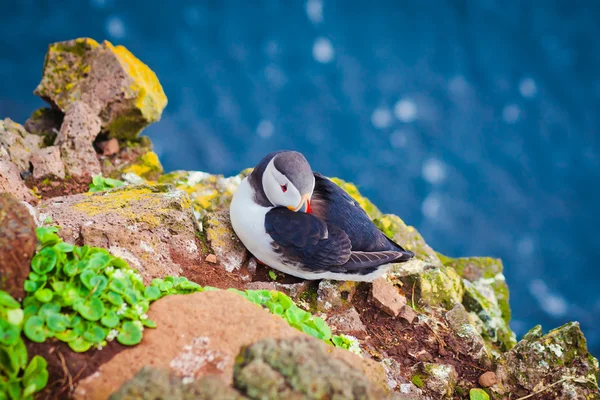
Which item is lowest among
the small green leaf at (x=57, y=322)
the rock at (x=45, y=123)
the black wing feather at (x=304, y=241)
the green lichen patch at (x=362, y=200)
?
the small green leaf at (x=57, y=322)

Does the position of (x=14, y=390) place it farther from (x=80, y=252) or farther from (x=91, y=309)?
(x=80, y=252)

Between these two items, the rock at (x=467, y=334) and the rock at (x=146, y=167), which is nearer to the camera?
the rock at (x=467, y=334)

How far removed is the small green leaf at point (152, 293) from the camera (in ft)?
10.6

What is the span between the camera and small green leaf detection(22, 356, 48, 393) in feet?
8.33

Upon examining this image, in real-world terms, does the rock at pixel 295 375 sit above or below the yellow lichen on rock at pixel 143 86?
below

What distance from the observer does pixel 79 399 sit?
2.53 metres

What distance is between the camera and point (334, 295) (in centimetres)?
451

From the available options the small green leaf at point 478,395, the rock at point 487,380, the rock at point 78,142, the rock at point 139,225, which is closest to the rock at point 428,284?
the rock at point 487,380

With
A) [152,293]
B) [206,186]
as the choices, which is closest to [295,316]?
[152,293]

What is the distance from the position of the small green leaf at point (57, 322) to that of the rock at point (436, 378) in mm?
2586

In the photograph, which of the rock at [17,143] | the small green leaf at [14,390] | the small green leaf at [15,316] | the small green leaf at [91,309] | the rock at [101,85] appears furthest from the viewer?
the rock at [101,85]

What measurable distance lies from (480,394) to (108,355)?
2.79 meters

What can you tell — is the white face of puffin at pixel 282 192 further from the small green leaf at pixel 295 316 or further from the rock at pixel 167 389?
the rock at pixel 167 389

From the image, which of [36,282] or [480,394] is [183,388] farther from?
[480,394]
